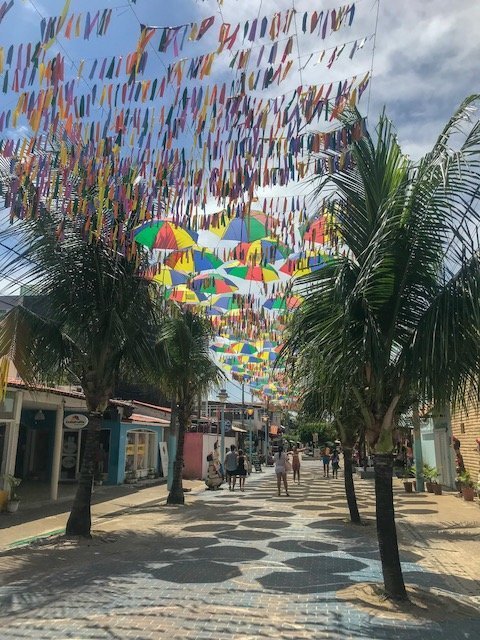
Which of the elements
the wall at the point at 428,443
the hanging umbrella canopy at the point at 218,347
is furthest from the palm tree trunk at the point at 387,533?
the wall at the point at 428,443

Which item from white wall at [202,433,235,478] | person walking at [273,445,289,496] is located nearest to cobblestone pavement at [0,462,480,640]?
person walking at [273,445,289,496]

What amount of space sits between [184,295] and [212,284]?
1.48 meters

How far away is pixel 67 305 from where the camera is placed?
9.99m

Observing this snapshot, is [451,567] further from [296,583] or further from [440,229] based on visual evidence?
[440,229]

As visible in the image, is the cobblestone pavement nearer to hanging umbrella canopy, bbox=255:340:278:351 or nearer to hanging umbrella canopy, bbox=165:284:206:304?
hanging umbrella canopy, bbox=165:284:206:304

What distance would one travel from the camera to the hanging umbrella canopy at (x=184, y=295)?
13.6 meters

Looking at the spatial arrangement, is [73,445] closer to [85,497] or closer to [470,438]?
[85,497]

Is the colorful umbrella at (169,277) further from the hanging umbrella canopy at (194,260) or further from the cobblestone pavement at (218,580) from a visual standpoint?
the cobblestone pavement at (218,580)

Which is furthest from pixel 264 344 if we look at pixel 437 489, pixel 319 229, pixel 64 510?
pixel 319 229

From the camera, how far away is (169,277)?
478 inches

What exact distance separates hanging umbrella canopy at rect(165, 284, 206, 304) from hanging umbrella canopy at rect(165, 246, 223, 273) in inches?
82.3

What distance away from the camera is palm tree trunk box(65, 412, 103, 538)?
10078 millimetres

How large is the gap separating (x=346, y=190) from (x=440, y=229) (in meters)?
1.30

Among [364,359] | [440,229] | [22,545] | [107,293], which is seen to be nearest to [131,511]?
[22,545]
